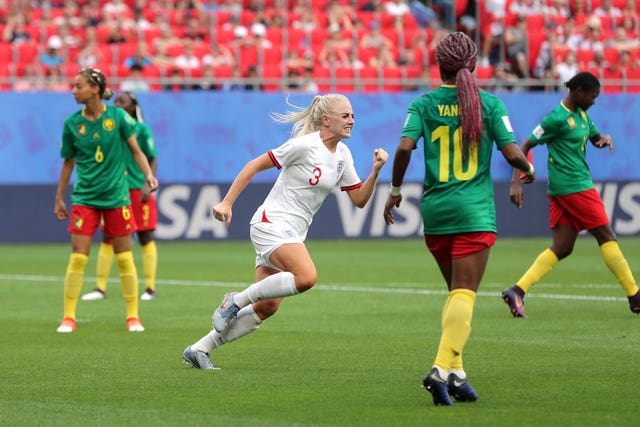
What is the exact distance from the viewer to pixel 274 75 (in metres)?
27.1

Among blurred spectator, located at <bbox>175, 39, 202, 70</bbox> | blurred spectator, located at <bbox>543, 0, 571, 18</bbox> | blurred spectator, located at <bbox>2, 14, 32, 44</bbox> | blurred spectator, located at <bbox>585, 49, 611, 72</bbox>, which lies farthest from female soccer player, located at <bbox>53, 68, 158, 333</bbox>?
blurred spectator, located at <bbox>543, 0, 571, 18</bbox>

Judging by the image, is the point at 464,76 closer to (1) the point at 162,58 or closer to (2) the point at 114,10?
(1) the point at 162,58

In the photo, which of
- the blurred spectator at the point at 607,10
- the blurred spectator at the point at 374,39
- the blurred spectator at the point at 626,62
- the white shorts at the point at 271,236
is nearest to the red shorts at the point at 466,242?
the white shorts at the point at 271,236

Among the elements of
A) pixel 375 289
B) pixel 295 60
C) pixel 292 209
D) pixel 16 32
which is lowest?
pixel 375 289

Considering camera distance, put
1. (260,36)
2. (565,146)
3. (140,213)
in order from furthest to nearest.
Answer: (260,36)
(140,213)
(565,146)

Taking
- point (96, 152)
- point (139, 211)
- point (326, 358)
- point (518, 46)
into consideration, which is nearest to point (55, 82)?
point (139, 211)

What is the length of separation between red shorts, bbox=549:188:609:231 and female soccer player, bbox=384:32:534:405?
5.22 metres

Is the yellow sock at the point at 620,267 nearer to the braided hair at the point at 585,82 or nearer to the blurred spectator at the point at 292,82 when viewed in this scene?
the braided hair at the point at 585,82

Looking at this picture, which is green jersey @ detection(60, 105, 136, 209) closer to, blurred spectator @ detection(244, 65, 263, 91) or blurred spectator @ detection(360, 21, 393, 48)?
blurred spectator @ detection(244, 65, 263, 91)

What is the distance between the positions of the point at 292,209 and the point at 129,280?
139 inches

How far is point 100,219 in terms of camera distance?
477 inches

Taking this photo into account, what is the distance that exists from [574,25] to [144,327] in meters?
21.0

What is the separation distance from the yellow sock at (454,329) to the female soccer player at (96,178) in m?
4.88

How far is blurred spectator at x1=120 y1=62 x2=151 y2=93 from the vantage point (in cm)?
2562
